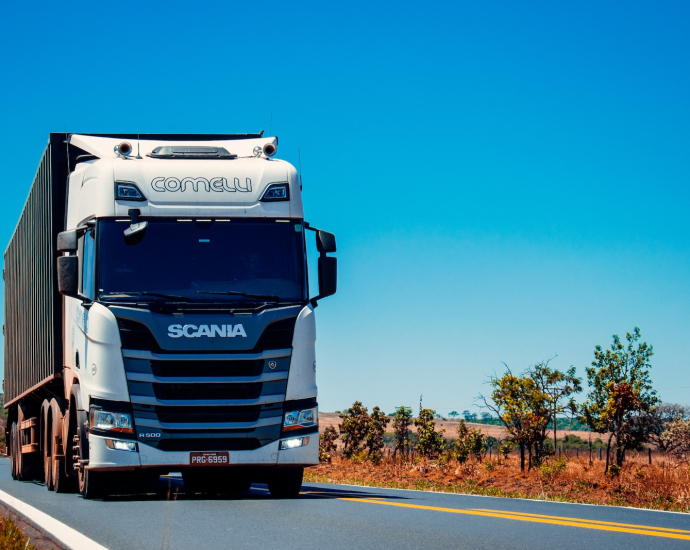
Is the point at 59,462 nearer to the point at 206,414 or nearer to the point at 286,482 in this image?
the point at 286,482

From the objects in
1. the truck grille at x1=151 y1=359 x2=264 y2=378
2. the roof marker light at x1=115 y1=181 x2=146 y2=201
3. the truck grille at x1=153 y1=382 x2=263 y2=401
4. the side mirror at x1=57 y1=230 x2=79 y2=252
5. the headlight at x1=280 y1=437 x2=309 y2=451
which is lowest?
the headlight at x1=280 y1=437 x2=309 y2=451

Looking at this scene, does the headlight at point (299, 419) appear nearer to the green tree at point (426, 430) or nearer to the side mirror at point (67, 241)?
the side mirror at point (67, 241)

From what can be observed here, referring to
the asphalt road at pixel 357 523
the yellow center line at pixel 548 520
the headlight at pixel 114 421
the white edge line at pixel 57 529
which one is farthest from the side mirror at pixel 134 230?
the yellow center line at pixel 548 520

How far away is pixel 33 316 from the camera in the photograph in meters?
15.5

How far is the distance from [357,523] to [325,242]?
3.75 m

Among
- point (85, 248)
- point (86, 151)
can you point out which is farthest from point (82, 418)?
point (86, 151)

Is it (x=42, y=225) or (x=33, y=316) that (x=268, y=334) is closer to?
(x=42, y=225)

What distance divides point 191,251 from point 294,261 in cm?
124

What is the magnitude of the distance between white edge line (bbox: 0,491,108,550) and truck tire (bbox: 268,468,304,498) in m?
2.98

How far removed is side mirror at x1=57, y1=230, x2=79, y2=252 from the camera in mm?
11047

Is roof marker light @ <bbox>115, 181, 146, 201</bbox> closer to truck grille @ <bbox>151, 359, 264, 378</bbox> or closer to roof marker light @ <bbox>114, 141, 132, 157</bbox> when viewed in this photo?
roof marker light @ <bbox>114, 141, 132, 157</bbox>

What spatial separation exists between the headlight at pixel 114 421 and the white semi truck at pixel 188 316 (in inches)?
0.6

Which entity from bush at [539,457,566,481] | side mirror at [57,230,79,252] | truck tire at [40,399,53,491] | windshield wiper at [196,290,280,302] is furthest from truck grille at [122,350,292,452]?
bush at [539,457,566,481]

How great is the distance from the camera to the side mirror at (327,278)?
11219mm
